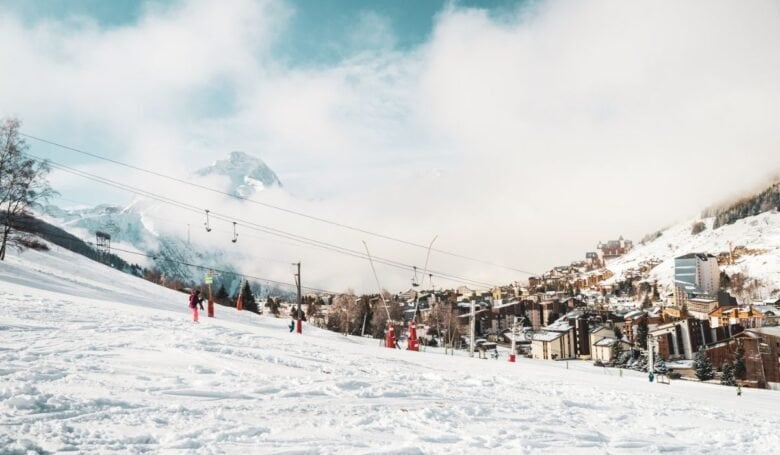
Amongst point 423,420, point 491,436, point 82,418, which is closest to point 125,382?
point 82,418

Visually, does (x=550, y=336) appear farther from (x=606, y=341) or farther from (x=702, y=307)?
(x=702, y=307)

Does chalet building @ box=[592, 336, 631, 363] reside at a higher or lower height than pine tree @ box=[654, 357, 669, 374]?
higher

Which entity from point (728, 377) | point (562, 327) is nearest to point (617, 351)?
point (562, 327)

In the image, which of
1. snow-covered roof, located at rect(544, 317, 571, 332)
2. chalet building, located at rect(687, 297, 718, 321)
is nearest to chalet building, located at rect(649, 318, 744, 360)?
snow-covered roof, located at rect(544, 317, 571, 332)

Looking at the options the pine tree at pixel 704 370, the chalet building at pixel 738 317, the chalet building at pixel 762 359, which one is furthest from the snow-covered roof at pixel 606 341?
the chalet building at pixel 738 317

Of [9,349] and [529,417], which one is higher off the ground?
[9,349]

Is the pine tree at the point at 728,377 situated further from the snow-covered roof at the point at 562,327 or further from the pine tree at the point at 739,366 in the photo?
the snow-covered roof at the point at 562,327

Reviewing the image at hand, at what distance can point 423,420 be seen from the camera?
8688mm

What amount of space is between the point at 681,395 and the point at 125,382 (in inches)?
617

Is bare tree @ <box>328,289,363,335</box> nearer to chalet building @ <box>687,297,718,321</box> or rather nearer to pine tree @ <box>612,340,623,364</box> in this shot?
pine tree @ <box>612,340,623,364</box>

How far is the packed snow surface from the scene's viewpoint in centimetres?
690

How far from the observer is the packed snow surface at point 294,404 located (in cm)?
690

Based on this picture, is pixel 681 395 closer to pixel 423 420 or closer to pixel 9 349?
pixel 423 420

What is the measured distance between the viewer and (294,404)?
9.12 m
